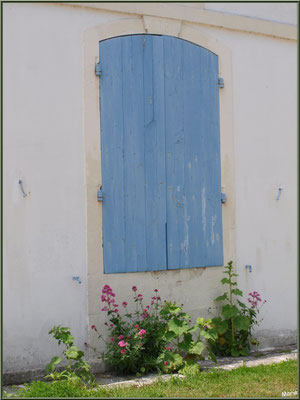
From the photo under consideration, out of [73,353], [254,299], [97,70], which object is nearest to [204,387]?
[73,353]

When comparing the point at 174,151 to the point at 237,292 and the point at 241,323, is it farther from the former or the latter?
the point at 241,323

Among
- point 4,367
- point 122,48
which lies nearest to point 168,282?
point 4,367

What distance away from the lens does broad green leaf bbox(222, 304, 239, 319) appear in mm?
6148

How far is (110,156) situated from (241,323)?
7.23 feet

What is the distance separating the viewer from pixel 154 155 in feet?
20.1

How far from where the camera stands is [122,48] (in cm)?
606

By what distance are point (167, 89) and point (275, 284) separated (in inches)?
101

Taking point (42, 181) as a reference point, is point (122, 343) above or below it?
below

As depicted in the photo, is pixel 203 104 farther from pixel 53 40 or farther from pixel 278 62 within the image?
pixel 53 40

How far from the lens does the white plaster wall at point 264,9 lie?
6.66m

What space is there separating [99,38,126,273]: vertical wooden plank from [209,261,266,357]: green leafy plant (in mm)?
1213

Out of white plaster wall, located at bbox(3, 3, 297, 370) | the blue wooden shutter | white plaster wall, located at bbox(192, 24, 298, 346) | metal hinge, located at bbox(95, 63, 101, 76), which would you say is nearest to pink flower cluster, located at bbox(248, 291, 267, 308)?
white plaster wall, located at bbox(192, 24, 298, 346)

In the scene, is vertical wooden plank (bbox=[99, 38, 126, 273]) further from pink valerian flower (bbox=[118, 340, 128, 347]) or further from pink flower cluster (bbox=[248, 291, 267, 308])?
pink flower cluster (bbox=[248, 291, 267, 308])

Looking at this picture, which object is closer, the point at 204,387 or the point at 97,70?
the point at 204,387
